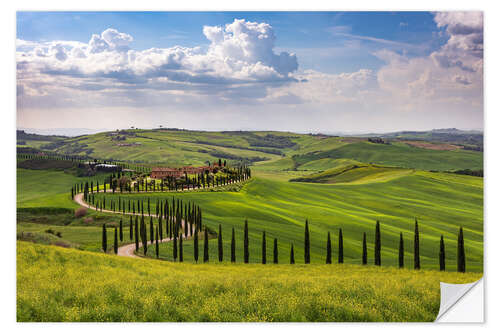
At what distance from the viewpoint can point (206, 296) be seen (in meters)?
11.5

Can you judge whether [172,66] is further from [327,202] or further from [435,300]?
[327,202]

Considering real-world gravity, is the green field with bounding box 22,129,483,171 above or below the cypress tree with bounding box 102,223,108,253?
above

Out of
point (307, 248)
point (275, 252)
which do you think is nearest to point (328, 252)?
point (307, 248)

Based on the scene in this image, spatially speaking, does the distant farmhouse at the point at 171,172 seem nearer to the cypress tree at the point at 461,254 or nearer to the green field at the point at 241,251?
the green field at the point at 241,251

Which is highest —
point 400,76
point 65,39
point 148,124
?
point 65,39

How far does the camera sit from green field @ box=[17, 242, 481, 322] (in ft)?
37.2

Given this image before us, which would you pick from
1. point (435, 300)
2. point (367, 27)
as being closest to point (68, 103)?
point (367, 27)

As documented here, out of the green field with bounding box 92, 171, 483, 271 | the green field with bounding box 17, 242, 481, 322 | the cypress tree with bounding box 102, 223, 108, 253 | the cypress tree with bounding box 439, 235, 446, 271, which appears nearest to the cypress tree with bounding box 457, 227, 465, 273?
the green field with bounding box 92, 171, 483, 271

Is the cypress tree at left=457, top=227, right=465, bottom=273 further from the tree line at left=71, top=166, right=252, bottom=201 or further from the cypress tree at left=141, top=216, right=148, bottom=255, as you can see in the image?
the tree line at left=71, top=166, right=252, bottom=201

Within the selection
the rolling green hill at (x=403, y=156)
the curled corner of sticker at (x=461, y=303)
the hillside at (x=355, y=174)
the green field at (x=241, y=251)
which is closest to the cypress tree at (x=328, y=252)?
the green field at (x=241, y=251)

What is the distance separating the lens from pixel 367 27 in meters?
15.8

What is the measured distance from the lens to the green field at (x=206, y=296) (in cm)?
1134

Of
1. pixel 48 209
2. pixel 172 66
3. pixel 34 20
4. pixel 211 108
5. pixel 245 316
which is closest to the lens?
pixel 245 316

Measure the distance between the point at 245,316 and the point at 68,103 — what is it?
41.5 feet
